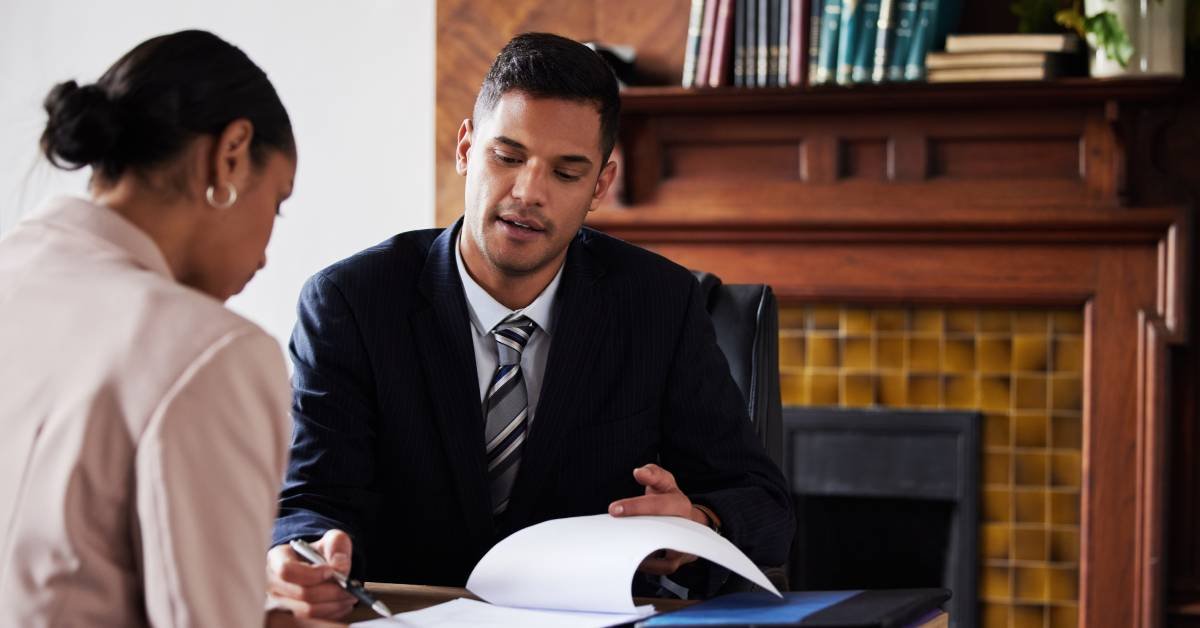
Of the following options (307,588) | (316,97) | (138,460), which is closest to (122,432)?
(138,460)

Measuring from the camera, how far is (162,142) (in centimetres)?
90

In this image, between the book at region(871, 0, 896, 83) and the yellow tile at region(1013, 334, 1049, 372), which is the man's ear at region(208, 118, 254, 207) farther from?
the yellow tile at region(1013, 334, 1049, 372)

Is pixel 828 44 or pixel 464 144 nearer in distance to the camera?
pixel 464 144

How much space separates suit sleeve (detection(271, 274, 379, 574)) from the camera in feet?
4.50

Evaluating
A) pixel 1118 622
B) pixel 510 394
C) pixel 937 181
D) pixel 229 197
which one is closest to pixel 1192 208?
pixel 937 181

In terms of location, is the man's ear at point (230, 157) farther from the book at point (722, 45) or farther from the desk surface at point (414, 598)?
the book at point (722, 45)

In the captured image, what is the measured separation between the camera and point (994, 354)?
2953 mm

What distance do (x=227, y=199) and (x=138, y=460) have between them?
0.25 m

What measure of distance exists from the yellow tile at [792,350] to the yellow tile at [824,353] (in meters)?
0.02

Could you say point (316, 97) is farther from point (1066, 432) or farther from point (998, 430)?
point (1066, 432)

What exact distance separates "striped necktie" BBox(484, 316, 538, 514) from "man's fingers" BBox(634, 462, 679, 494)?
0.69 ft

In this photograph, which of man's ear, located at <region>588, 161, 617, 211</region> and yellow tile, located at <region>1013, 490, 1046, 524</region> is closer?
man's ear, located at <region>588, 161, 617, 211</region>

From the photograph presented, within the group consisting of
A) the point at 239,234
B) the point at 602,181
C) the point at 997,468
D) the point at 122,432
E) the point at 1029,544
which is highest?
the point at 602,181

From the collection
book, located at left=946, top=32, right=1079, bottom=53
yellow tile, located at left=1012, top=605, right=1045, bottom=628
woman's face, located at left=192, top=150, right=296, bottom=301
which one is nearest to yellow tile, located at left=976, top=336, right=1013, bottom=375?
yellow tile, located at left=1012, top=605, right=1045, bottom=628
